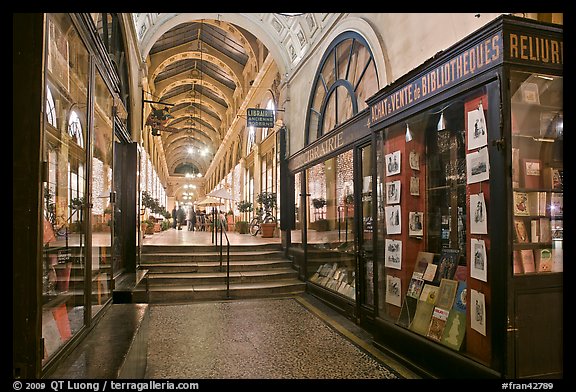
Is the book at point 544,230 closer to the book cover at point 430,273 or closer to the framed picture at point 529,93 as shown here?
the framed picture at point 529,93

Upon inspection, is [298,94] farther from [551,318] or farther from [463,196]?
[551,318]

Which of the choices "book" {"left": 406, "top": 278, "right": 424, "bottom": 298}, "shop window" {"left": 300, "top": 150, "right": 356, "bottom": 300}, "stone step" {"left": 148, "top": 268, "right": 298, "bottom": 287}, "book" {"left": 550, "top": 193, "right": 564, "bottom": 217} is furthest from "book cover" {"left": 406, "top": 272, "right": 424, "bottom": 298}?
"stone step" {"left": 148, "top": 268, "right": 298, "bottom": 287}

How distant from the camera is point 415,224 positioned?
15.4ft

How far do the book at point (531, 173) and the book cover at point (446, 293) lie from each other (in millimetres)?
1179

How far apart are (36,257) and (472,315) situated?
343 cm

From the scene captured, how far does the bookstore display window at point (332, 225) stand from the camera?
663cm

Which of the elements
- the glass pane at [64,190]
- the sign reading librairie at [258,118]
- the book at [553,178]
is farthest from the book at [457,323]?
the sign reading librairie at [258,118]

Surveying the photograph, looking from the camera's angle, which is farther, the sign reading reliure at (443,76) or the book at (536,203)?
the book at (536,203)

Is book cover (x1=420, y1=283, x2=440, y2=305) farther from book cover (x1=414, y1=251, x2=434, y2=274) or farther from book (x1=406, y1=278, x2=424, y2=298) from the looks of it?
book cover (x1=414, y1=251, x2=434, y2=274)

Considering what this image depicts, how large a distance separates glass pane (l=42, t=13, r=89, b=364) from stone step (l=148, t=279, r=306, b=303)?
4344 millimetres

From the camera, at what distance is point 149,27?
10391mm

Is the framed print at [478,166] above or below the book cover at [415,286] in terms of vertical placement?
above

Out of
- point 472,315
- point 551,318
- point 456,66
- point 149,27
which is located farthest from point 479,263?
point 149,27

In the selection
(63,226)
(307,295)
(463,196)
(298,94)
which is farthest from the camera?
(298,94)
